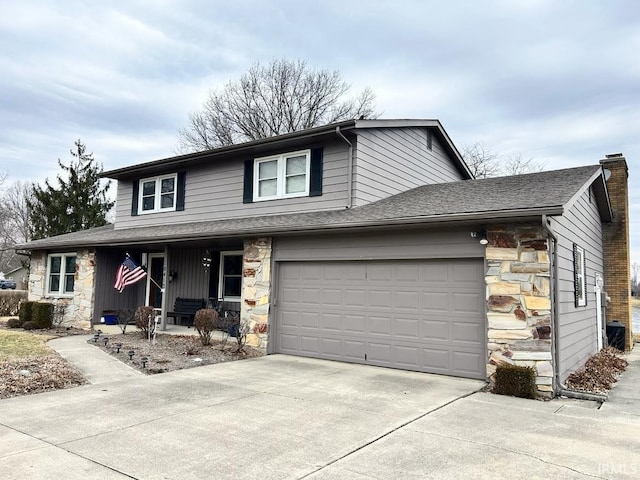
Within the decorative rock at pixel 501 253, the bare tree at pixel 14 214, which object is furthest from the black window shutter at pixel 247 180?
the bare tree at pixel 14 214

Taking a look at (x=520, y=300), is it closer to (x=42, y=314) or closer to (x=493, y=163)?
(x=42, y=314)

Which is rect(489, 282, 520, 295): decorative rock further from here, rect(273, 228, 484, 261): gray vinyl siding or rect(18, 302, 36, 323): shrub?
rect(18, 302, 36, 323): shrub

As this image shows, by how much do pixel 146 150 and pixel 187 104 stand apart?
30.1 ft

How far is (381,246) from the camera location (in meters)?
7.99

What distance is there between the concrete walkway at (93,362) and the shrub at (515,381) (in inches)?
210

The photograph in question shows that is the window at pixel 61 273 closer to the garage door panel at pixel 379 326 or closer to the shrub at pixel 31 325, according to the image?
the shrub at pixel 31 325

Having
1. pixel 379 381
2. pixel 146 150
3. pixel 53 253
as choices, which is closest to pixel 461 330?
pixel 379 381

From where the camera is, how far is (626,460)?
3.92m

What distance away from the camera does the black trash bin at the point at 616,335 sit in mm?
11539

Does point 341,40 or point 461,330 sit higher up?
point 341,40

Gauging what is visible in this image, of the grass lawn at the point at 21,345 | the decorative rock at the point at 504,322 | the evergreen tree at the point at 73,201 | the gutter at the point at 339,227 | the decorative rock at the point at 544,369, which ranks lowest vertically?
the grass lawn at the point at 21,345

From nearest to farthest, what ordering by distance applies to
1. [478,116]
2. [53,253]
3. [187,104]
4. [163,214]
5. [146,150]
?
[163,214], [53,253], [478,116], [187,104], [146,150]

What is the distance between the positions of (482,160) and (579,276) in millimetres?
20245

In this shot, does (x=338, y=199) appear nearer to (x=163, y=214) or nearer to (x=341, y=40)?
(x=163, y=214)
